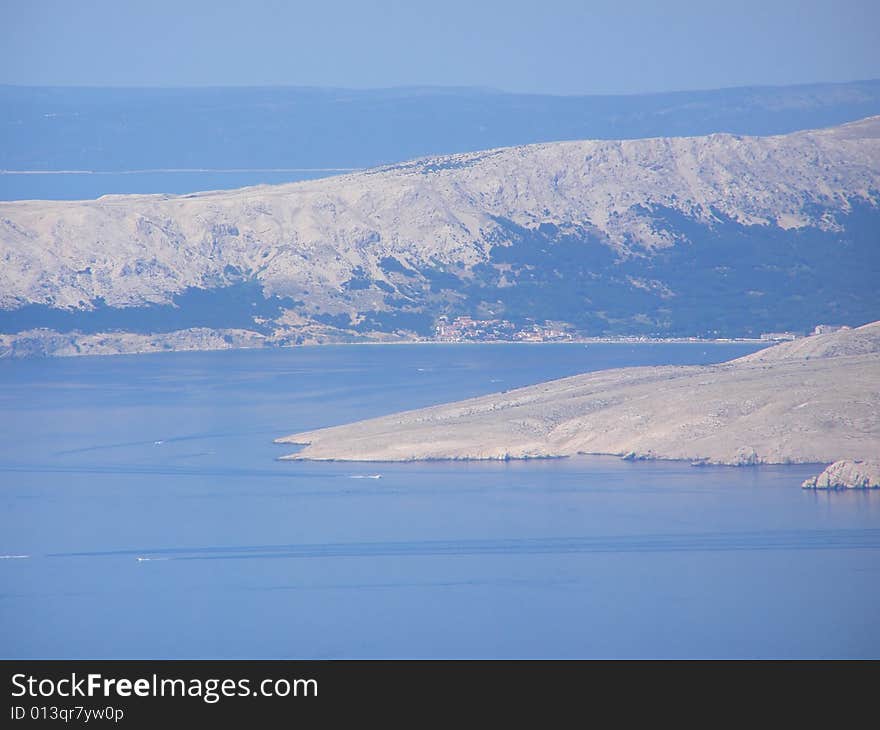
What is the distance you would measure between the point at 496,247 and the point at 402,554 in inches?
3020

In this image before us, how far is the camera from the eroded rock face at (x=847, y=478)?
52.5 meters

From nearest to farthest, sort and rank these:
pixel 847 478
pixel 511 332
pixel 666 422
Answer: pixel 847 478 → pixel 666 422 → pixel 511 332

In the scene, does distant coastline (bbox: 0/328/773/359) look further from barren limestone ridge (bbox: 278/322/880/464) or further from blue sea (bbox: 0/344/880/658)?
barren limestone ridge (bbox: 278/322/880/464)

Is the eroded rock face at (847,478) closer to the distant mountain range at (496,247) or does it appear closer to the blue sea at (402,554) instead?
the blue sea at (402,554)

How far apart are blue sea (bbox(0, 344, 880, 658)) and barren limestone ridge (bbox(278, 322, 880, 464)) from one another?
1.19m

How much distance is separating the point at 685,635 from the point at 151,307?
74923mm

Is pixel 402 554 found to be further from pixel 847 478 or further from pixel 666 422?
pixel 666 422

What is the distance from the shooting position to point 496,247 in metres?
122

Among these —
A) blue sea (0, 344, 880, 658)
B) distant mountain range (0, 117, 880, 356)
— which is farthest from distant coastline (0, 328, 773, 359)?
blue sea (0, 344, 880, 658)

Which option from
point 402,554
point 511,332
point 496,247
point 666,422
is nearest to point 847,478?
point 666,422

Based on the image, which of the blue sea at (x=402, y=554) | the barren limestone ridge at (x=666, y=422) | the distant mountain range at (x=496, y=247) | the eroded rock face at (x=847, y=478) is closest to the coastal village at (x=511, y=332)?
the distant mountain range at (x=496, y=247)

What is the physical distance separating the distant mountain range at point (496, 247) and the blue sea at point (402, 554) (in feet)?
132

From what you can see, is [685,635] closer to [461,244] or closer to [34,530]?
[34,530]
